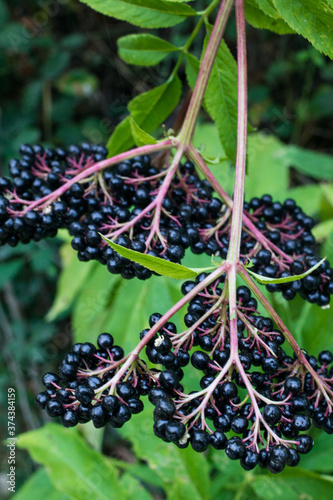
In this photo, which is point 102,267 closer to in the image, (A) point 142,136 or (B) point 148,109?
(B) point 148,109

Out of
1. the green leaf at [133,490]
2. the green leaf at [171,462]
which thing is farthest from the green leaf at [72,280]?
the green leaf at [133,490]

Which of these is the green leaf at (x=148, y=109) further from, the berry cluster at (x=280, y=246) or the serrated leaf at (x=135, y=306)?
the serrated leaf at (x=135, y=306)

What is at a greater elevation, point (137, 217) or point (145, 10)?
point (145, 10)

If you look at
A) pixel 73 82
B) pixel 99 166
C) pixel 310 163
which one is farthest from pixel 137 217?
pixel 73 82

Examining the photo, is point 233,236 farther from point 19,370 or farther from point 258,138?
point 19,370

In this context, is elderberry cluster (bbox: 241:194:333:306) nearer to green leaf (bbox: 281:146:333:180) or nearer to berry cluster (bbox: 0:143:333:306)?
berry cluster (bbox: 0:143:333:306)
